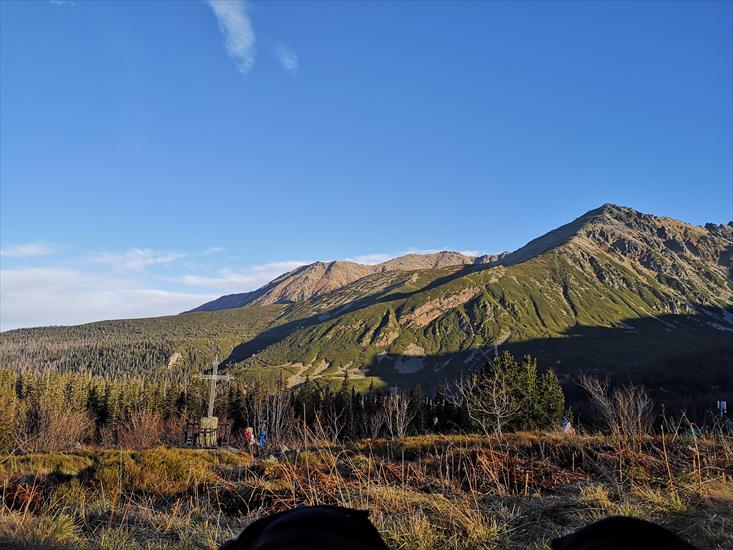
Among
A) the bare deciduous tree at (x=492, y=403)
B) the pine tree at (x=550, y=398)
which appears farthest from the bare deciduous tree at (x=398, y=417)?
the pine tree at (x=550, y=398)

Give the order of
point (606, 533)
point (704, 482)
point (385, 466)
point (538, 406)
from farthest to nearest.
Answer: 1. point (538, 406)
2. point (385, 466)
3. point (704, 482)
4. point (606, 533)

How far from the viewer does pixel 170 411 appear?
6869cm

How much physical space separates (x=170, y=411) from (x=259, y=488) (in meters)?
70.1

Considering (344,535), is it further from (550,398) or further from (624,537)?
(550,398)

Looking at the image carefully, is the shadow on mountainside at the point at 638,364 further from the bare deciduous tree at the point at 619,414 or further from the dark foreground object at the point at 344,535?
the dark foreground object at the point at 344,535

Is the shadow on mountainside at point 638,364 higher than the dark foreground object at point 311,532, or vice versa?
the dark foreground object at point 311,532

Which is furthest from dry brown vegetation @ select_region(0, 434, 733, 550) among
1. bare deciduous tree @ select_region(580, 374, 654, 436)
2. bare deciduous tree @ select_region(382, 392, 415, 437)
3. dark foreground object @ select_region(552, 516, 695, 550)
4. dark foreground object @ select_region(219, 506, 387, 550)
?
bare deciduous tree @ select_region(382, 392, 415, 437)

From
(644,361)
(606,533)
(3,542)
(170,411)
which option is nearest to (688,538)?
(606,533)

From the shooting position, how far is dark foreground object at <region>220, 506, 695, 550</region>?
134 centimetres

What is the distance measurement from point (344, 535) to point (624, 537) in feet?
2.83

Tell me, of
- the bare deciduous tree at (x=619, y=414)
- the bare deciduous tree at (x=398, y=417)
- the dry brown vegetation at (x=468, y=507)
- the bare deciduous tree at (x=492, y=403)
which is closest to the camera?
the dry brown vegetation at (x=468, y=507)

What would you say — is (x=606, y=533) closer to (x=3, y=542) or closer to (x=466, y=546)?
(x=466, y=546)

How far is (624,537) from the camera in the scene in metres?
1.42

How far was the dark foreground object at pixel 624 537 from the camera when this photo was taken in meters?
1.37
